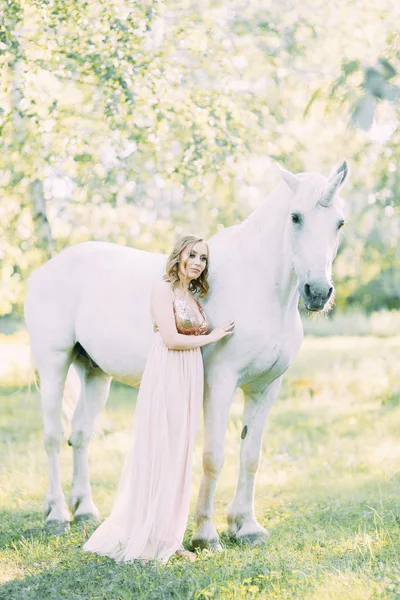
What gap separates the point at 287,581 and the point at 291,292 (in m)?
1.59

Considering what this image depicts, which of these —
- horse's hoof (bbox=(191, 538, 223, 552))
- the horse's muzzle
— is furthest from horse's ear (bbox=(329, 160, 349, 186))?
horse's hoof (bbox=(191, 538, 223, 552))

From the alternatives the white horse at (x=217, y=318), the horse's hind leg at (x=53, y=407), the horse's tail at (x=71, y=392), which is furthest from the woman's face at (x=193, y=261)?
the horse's tail at (x=71, y=392)

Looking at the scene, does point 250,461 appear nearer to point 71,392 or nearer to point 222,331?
point 222,331

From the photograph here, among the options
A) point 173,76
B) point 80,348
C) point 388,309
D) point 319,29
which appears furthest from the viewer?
point 388,309

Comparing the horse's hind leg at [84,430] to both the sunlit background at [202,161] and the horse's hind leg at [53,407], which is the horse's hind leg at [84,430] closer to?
the horse's hind leg at [53,407]

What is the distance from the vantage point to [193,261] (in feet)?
13.5

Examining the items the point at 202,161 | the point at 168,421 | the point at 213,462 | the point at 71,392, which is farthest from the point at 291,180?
the point at 202,161

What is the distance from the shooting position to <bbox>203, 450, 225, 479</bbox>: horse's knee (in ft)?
13.9

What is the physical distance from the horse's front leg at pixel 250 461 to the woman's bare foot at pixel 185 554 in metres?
0.52

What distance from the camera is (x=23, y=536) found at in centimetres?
484

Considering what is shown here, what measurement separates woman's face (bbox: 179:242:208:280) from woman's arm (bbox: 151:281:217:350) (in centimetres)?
14

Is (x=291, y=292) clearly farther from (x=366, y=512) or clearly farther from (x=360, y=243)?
(x=360, y=243)

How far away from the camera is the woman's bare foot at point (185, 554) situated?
405cm

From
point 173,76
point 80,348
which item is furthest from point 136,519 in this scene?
point 173,76
